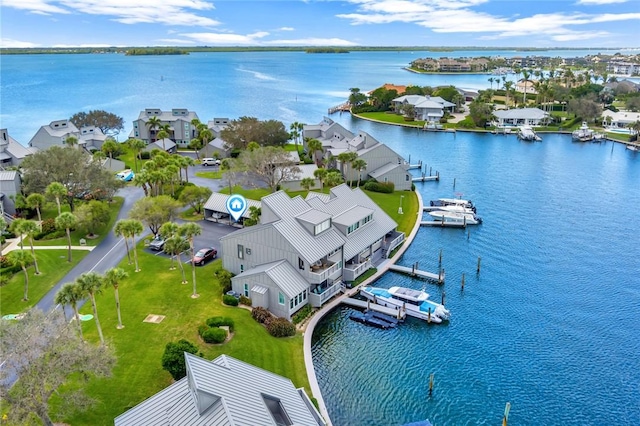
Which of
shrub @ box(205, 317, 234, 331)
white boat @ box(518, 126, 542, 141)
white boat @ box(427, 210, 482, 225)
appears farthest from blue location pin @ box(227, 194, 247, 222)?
white boat @ box(518, 126, 542, 141)

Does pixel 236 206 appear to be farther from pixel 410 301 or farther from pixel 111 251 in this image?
pixel 410 301

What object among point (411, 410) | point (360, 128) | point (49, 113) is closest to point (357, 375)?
point (411, 410)

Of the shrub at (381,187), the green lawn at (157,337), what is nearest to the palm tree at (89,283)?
the green lawn at (157,337)

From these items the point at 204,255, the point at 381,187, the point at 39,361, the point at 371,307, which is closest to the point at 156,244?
the point at 204,255

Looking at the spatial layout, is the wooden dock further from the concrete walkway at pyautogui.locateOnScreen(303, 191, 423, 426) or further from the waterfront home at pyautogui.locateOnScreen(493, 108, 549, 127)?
the waterfront home at pyautogui.locateOnScreen(493, 108, 549, 127)

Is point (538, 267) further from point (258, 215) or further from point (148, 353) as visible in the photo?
point (148, 353)

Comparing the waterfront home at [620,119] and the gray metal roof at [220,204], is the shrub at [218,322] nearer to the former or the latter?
the gray metal roof at [220,204]
